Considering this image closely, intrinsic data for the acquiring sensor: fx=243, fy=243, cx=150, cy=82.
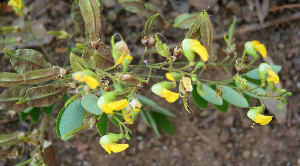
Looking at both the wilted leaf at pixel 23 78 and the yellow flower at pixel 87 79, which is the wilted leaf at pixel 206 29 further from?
the wilted leaf at pixel 23 78

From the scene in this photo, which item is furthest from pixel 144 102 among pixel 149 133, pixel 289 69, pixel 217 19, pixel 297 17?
pixel 297 17

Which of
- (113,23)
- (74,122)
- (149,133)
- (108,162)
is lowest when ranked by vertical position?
(108,162)

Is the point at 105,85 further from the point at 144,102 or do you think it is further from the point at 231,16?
the point at 231,16

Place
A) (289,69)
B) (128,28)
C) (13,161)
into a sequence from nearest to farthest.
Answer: (13,161) → (128,28) → (289,69)

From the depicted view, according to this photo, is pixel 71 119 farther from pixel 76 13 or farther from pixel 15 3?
pixel 15 3

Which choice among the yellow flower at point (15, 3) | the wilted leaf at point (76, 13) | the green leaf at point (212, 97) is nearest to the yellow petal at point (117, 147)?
the green leaf at point (212, 97)

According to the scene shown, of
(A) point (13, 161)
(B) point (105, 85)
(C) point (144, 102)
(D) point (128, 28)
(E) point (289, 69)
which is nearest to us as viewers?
(B) point (105, 85)
